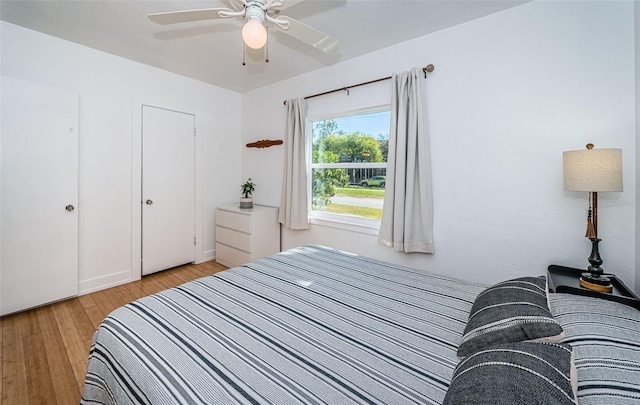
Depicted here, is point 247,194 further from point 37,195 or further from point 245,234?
point 37,195

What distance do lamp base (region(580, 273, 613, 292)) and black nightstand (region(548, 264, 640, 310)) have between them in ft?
0.10

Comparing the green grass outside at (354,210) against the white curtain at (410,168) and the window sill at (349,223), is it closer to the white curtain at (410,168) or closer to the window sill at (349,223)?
the window sill at (349,223)

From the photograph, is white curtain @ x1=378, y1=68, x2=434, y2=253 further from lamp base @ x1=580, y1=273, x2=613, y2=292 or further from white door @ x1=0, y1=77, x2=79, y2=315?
white door @ x1=0, y1=77, x2=79, y2=315

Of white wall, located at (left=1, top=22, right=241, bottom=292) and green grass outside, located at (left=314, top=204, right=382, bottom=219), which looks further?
green grass outside, located at (left=314, top=204, right=382, bottom=219)

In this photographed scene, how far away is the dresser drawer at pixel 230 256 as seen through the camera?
3473mm

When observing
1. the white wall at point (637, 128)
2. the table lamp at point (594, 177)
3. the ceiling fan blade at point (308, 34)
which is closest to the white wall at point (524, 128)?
the white wall at point (637, 128)

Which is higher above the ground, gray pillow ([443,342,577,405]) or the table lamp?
the table lamp

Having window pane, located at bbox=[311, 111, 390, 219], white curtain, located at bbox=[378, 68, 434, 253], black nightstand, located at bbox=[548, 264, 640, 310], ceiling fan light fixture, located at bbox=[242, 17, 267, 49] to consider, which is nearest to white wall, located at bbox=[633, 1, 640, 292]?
black nightstand, located at bbox=[548, 264, 640, 310]

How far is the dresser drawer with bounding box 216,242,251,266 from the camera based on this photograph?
3.47 meters

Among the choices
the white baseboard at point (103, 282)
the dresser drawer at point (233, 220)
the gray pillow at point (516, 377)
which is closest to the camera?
the gray pillow at point (516, 377)

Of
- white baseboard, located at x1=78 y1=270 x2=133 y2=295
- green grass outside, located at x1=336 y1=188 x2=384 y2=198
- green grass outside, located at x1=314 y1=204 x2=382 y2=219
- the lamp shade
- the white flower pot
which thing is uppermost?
Result: the lamp shade

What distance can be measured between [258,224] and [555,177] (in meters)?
2.94

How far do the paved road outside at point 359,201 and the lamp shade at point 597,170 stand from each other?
1.59m

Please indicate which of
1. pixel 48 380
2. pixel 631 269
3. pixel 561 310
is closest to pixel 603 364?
pixel 561 310
